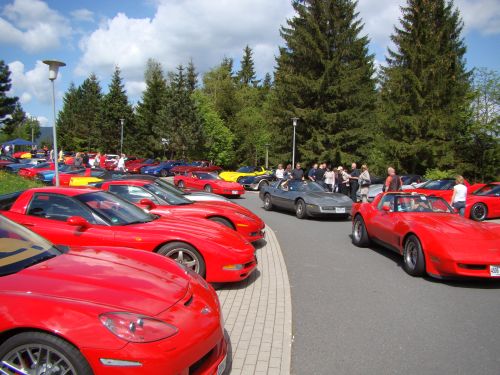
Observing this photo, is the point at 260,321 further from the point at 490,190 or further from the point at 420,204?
the point at 490,190

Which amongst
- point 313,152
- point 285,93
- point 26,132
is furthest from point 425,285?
point 26,132

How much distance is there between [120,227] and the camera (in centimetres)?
534

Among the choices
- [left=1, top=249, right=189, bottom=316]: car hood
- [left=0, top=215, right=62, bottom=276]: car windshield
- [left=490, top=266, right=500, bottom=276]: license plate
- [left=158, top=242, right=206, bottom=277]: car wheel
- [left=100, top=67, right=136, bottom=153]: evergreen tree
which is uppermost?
[left=100, top=67, right=136, bottom=153]: evergreen tree

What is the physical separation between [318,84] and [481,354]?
29312 millimetres

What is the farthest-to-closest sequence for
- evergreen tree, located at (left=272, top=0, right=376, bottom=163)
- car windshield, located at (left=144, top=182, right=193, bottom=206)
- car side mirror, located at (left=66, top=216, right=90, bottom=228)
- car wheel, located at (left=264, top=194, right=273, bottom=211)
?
evergreen tree, located at (left=272, top=0, right=376, bottom=163)
car wheel, located at (left=264, top=194, right=273, bottom=211)
car windshield, located at (left=144, top=182, right=193, bottom=206)
car side mirror, located at (left=66, top=216, right=90, bottom=228)

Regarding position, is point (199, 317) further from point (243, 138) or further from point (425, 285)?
point (243, 138)

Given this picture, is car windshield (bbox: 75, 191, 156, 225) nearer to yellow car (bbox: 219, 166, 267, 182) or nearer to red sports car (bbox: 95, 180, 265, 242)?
red sports car (bbox: 95, 180, 265, 242)

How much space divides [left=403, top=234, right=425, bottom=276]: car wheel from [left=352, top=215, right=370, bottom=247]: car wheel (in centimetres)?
175

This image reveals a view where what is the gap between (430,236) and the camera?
6.12 meters

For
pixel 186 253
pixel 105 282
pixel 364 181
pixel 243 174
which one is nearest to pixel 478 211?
pixel 364 181

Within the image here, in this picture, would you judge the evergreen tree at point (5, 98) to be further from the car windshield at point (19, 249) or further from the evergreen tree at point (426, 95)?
the car windshield at point (19, 249)

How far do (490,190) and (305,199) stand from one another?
611cm

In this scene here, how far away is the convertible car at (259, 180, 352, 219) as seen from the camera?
12297mm

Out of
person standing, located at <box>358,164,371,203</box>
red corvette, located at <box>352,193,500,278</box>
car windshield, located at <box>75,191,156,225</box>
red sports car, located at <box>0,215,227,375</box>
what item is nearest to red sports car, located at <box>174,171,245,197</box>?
person standing, located at <box>358,164,371,203</box>
